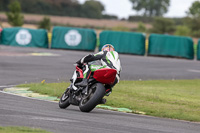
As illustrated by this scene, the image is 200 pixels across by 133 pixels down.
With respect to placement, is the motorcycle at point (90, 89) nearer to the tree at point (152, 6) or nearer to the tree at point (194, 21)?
the tree at point (194, 21)

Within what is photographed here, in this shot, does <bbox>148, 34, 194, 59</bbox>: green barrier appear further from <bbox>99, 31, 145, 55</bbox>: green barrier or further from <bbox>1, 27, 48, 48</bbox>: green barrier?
<bbox>1, 27, 48, 48</bbox>: green barrier

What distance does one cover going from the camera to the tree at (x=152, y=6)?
158875 millimetres

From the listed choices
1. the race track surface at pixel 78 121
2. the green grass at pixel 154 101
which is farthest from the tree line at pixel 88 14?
the race track surface at pixel 78 121

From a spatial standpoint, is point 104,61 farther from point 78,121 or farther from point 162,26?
point 162,26

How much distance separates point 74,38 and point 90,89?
27.2 meters

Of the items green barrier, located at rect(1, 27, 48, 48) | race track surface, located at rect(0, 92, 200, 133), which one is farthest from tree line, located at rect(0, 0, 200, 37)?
race track surface, located at rect(0, 92, 200, 133)

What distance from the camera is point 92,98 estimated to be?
9.95 m

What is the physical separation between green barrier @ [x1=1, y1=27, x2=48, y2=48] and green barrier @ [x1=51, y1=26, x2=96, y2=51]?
3.88 ft

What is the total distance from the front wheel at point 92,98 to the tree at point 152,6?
493 feet

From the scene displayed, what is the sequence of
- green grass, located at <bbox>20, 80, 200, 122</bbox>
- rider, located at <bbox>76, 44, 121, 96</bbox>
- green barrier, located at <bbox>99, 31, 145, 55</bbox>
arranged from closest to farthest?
1. rider, located at <bbox>76, 44, 121, 96</bbox>
2. green grass, located at <bbox>20, 80, 200, 122</bbox>
3. green barrier, located at <bbox>99, 31, 145, 55</bbox>

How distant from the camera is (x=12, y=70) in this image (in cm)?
2052

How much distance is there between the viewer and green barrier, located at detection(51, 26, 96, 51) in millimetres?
37094

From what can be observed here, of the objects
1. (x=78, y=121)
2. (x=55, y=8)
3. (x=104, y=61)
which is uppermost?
(x=55, y=8)

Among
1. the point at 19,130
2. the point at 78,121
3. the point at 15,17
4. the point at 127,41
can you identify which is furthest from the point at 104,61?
the point at 15,17
